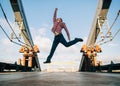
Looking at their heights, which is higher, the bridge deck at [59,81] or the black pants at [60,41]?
the black pants at [60,41]

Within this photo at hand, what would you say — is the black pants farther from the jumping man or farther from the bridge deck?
the bridge deck

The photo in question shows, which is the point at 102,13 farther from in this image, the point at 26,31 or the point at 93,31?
the point at 26,31

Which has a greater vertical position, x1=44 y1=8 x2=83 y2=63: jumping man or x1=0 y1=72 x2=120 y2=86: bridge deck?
x1=44 y1=8 x2=83 y2=63: jumping man

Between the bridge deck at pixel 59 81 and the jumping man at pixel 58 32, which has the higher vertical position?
the jumping man at pixel 58 32

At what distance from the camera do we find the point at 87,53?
30.8 metres

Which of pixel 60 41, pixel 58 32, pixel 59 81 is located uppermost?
pixel 58 32

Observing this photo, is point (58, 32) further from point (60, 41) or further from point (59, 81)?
point (59, 81)

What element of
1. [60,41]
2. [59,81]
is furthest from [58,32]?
[59,81]

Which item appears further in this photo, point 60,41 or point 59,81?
point 60,41

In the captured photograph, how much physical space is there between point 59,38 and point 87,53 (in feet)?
73.1

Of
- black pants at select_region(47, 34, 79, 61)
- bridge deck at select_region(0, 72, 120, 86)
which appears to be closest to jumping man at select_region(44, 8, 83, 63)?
black pants at select_region(47, 34, 79, 61)

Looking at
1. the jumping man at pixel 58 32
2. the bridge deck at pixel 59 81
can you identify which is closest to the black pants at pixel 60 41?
the jumping man at pixel 58 32

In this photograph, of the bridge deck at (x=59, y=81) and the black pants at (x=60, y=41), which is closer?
the bridge deck at (x=59, y=81)

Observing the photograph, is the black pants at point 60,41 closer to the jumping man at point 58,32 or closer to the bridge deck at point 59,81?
the jumping man at point 58,32
